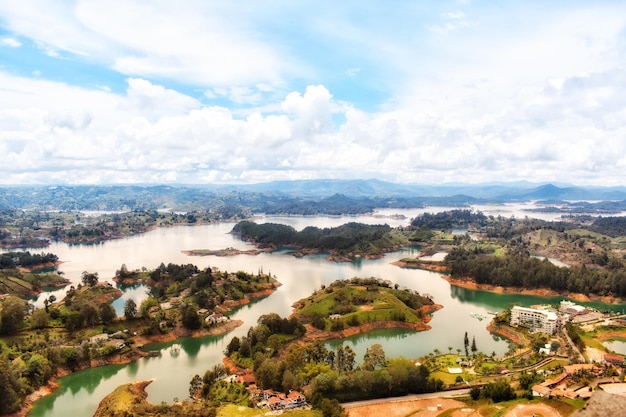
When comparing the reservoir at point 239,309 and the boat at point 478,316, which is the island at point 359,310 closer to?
the reservoir at point 239,309

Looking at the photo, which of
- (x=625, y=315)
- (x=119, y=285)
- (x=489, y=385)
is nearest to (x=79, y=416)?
(x=489, y=385)

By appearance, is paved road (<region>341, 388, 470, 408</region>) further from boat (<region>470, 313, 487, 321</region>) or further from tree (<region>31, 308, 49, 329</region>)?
tree (<region>31, 308, 49, 329</region>)

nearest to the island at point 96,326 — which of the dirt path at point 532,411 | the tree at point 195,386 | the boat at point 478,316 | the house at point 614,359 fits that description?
the tree at point 195,386

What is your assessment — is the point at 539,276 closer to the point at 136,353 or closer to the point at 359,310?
the point at 359,310

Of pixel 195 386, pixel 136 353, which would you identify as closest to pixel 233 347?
pixel 195 386

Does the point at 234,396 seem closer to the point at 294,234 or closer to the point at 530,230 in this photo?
the point at 294,234

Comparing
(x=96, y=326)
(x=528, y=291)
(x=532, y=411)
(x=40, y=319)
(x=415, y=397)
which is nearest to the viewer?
(x=532, y=411)
